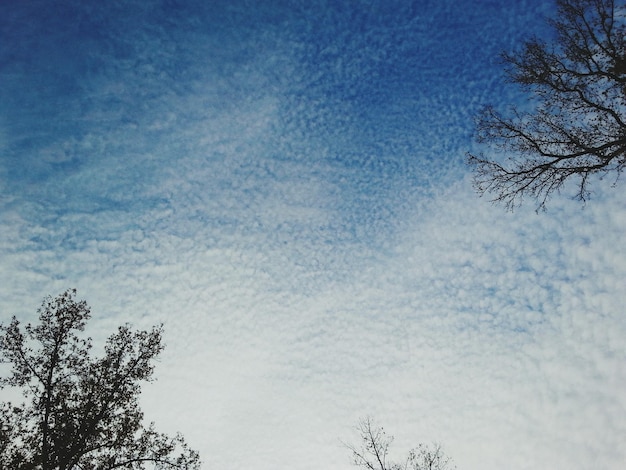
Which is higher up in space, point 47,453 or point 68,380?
point 68,380

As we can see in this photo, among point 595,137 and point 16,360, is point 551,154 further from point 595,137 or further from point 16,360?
point 16,360

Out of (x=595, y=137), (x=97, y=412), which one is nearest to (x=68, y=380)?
(x=97, y=412)

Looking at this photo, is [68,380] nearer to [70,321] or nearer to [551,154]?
[70,321]

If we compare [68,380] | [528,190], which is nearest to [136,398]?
[68,380]

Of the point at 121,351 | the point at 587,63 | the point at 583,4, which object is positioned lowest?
the point at 121,351

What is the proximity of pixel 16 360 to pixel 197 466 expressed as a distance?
28.5 feet

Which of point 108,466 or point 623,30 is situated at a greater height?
point 623,30

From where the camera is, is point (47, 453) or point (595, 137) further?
point (47, 453)

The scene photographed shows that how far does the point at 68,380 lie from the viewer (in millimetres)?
17391

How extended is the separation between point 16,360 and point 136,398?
4959mm

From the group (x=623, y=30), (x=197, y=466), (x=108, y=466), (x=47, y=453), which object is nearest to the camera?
(x=623, y=30)

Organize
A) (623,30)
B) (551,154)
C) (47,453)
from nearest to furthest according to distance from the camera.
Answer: (623,30) < (551,154) < (47,453)

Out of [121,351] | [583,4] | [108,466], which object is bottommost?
[108,466]

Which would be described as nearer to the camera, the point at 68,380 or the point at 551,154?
the point at 551,154
